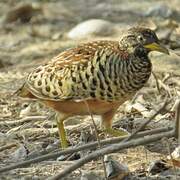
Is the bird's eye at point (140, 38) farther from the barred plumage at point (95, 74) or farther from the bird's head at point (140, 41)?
the barred plumage at point (95, 74)

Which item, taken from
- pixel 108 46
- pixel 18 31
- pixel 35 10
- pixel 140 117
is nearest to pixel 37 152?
pixel 108 46

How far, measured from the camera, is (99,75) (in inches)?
215

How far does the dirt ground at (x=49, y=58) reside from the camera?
17.9 ft

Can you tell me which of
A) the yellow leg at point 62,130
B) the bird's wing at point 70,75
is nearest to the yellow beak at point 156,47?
the bird's wing at point 70,75

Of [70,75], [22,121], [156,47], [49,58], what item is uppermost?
[156,47]

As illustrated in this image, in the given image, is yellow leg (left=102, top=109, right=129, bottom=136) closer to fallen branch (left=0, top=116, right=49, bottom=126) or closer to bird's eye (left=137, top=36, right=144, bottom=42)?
bird's eye (left=137, top=36, right=144, bottom=42)

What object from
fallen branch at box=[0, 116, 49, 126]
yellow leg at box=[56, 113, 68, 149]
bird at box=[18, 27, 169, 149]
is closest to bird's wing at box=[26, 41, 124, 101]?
bird at box=[18, 27, 169, 149]

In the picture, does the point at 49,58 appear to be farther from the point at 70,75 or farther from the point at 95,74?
the point at 95,74

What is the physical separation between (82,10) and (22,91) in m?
6.53

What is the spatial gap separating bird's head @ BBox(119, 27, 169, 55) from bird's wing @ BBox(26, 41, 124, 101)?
9 centimetres

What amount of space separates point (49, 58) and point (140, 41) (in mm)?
3829

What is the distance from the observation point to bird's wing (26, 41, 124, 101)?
552 centimetres

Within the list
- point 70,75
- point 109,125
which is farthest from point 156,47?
point 109,125

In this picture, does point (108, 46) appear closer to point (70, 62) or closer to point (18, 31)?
point (70, 62)
